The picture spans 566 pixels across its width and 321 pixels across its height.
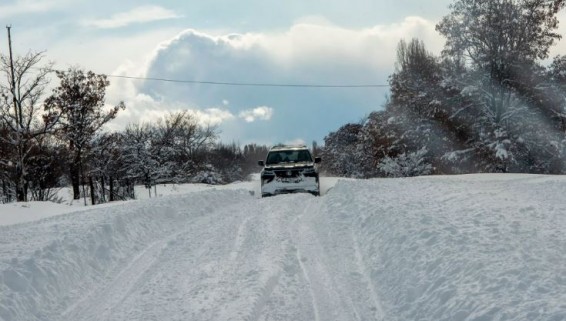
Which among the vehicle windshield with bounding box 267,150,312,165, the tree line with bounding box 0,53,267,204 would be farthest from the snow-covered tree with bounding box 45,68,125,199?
the vehicle windshield with bounding box 267,150,312,165

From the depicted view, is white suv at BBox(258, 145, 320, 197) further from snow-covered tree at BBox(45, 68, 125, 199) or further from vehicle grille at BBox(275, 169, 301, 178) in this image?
snow-covered tree at BBox(45, 68, 125, 199)

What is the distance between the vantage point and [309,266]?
6.99 metres

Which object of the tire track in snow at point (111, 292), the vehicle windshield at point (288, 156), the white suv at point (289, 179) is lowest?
the tire track in snow at point (111, 292)

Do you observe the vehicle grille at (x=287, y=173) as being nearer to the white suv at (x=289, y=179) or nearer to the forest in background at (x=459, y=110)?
the white suv at (x=289, y=179)

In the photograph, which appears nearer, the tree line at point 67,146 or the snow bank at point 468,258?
the snow bank at point 468,258

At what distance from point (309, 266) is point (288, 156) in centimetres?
1106

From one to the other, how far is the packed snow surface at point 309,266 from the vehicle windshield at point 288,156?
6987mm

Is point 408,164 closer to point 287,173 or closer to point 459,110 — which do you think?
point 459,110

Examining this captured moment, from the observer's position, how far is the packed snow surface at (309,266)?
500 centimetres

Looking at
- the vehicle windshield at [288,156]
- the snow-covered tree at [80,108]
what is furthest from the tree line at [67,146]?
the vehicle windshield at [288,156]

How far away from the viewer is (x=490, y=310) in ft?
13.9

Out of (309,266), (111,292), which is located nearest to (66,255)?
(111,292)

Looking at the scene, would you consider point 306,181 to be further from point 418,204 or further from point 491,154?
point 491,154

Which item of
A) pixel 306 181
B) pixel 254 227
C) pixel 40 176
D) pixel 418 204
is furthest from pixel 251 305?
pixel 40 176
